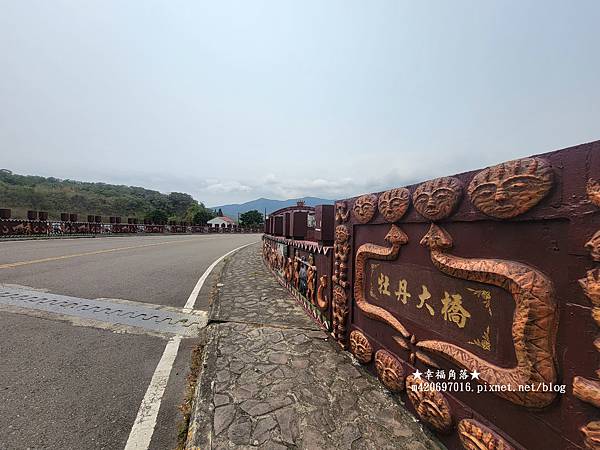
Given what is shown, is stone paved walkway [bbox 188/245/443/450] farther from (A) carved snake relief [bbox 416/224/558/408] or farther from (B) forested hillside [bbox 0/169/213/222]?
(B) forested hillside [bbox 0/169/213/222]

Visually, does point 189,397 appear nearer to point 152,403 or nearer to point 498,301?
point 152,403

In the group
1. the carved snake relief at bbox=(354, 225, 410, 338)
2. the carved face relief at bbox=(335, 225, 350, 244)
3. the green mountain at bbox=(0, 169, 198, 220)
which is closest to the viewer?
the carved snake relief at bbox=(354, 225, 410, 338)

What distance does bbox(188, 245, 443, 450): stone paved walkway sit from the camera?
2045 millimetres

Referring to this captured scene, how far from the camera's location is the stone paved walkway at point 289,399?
2.04 metres

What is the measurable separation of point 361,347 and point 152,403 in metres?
2.04

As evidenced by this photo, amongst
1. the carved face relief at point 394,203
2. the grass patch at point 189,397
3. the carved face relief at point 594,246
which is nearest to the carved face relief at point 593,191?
the carved face relief at point 594,246

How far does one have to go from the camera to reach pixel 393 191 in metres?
2.52

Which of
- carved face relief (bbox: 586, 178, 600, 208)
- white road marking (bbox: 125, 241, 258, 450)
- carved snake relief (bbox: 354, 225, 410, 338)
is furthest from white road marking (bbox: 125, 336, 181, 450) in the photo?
carved face relief (bbox: 586, 178, 600, 208)

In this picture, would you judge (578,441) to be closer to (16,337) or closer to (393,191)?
(393,191)

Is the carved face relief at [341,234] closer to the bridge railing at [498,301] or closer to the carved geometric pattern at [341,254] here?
the carved geometric pattern at [341,254]

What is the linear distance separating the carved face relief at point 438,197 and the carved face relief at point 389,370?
1342mm

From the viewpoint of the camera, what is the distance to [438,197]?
6.41 ft

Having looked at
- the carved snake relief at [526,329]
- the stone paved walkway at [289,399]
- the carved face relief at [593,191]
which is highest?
the carved face relief at [593,191]

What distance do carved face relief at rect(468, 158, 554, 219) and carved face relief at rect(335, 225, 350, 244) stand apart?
1808 millimetres
